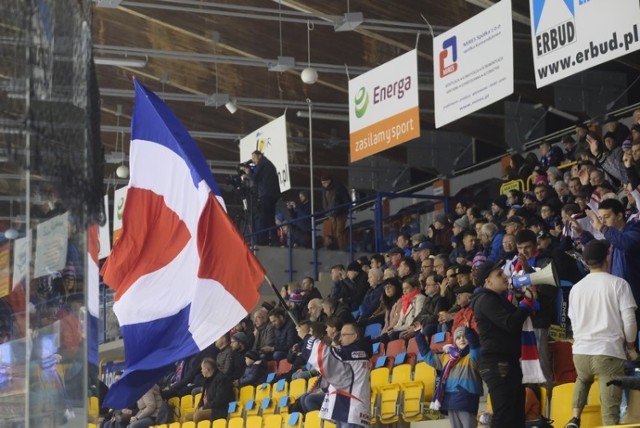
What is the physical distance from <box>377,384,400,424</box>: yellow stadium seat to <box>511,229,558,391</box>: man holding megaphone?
2041 mm

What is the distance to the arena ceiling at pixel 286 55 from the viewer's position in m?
17.7

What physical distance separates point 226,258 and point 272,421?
236 inches

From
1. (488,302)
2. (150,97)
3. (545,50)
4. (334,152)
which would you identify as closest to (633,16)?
(545,50)

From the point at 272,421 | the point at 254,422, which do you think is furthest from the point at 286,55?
the point at 272,421

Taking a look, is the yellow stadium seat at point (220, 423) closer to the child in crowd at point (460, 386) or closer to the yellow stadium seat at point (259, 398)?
the yellow stadium seat at point (259, 398)

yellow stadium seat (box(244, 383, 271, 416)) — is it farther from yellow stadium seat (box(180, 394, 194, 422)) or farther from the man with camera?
the man with camera

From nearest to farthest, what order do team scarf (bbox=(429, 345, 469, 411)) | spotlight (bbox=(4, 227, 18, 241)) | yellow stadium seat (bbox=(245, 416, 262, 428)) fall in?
spotlight (bbox=(4, 227, 18, 241))
team scarf (bbox=(429, 345, 469, 411))
yellow stadium seat (bbox=(245, 416, 262, 428))

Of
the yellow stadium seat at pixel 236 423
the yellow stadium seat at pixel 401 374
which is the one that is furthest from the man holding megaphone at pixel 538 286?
the yellow stadium seat at pixel 236 423

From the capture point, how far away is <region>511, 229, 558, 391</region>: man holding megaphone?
891cm

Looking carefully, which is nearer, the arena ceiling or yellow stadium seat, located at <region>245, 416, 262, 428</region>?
yellow stadium seat, located at <region>245, 416, 262, 428</region>

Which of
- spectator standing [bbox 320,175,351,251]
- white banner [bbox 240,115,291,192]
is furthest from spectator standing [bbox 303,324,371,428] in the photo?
spectator standing [bbox 320,175,351,251]

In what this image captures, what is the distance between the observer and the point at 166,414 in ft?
52.9

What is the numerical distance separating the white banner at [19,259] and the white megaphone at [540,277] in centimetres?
690

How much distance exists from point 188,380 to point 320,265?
15.8 ft
